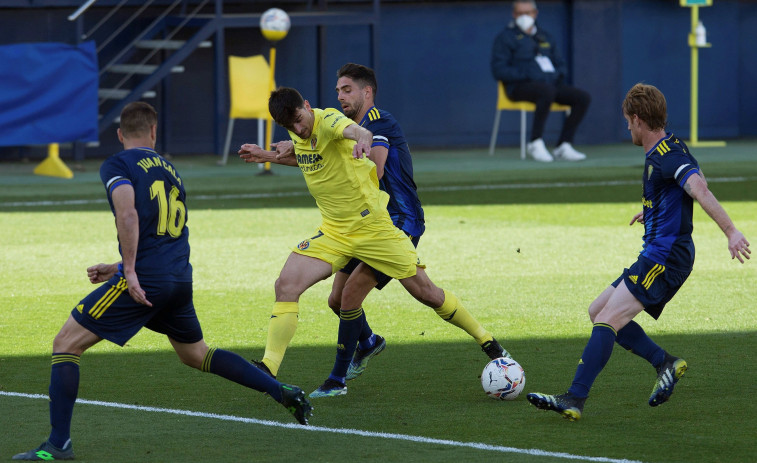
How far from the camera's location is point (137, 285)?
5645 mm

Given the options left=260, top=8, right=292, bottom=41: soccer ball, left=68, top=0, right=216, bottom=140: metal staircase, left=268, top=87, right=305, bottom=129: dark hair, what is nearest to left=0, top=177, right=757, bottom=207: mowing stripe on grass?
left=260, top=8, right=292, bottom=41: soccer ball

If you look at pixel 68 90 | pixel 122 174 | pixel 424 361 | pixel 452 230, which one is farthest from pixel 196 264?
pixel 68 90

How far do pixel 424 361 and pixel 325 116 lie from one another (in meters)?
1.83

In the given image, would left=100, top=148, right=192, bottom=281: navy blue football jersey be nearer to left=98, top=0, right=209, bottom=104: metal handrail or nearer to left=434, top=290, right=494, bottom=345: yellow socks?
left=434, top=290, right=494, bottom=345: yellow socks

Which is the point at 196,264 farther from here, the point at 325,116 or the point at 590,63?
the point at 590,63

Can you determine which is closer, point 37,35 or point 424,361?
point 424,361

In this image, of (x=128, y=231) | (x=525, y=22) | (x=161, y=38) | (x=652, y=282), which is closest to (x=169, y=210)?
(x=128, y=231)

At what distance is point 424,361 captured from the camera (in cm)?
795

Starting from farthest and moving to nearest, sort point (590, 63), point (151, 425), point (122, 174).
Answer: point (590, 63)
point (151, 425)
point (122, 174)

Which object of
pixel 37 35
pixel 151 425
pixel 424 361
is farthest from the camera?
pixel 37 35

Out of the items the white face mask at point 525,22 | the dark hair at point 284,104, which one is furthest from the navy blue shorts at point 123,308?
the white face mask at point 525,22

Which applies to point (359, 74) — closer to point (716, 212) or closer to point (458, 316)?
point (458, 316)

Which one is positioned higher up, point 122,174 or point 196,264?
point 122,174

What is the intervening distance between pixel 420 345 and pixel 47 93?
1228cm
